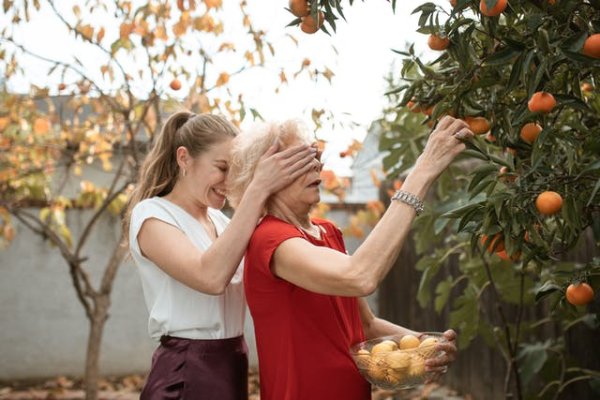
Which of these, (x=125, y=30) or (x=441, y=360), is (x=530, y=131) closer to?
(x=441, y=360)

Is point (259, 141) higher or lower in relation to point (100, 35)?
lower

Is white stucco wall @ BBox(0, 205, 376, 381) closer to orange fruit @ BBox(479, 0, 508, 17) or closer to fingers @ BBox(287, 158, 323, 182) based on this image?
fingers @ BBox(287, 158, 323, 182)

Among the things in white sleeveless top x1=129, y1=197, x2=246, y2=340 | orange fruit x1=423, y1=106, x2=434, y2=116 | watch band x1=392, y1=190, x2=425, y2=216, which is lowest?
white sleeveless top x1=129, y1=197, x2=246, y2=340

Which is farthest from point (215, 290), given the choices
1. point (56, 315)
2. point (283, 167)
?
point (56, 315)

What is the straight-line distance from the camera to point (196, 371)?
83.8 inches

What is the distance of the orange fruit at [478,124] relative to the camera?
1865 mm

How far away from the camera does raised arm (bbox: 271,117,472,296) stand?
67.8 inches

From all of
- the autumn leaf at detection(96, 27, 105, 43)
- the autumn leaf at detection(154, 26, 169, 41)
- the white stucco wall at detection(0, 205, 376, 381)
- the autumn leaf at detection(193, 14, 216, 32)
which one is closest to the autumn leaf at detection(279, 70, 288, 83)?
the autumn leaf at detection(193, 14, 216, 32)

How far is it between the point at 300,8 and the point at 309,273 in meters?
0.62

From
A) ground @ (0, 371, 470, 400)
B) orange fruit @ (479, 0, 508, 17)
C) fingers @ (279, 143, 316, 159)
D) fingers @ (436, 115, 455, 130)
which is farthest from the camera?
ground @ (0, 371, 470, 400)

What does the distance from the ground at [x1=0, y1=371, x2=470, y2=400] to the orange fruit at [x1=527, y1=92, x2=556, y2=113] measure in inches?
175

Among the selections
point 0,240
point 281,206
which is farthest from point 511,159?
point 0,240

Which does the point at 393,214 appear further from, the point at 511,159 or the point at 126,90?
the point at 126,90

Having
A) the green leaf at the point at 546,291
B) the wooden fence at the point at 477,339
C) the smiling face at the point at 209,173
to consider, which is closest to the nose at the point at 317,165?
the smiling face at the point at 209,173
